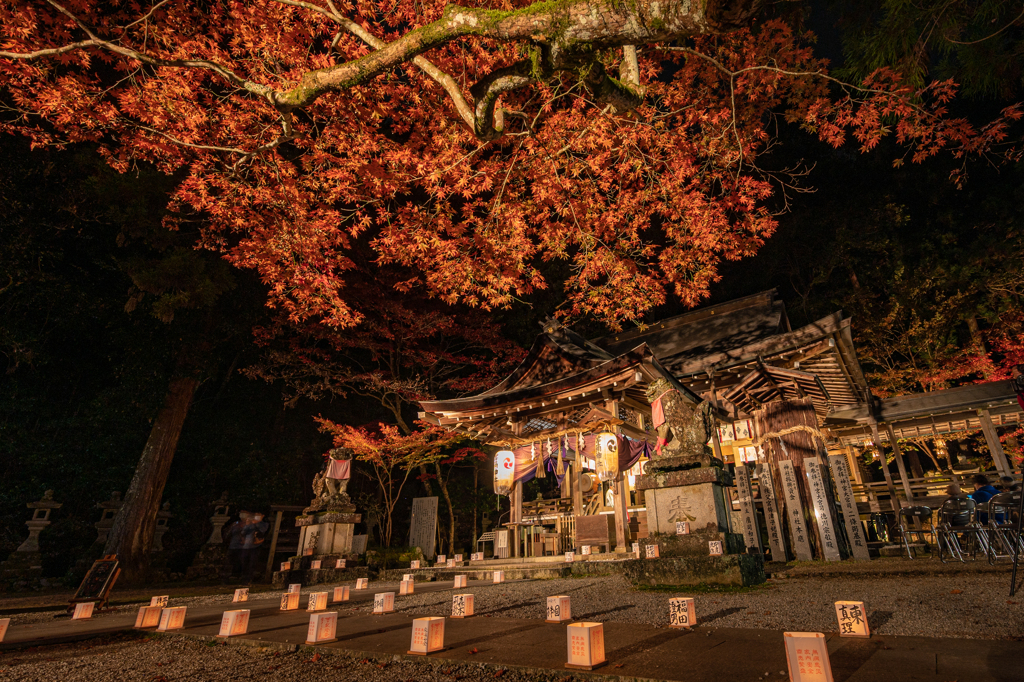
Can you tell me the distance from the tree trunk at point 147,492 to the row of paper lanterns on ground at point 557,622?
23.0 feet

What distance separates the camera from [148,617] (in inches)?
197

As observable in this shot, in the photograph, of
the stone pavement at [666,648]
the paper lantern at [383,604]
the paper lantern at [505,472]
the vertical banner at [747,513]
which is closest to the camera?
the stone pavement at [666,648]


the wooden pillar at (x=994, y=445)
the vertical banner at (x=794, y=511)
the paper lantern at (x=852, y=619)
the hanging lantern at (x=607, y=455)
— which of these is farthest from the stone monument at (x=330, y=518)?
the wooden pillar at (x=994, y=445)

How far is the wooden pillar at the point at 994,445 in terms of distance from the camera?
11.0m

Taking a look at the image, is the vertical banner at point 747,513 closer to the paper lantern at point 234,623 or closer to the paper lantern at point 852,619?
the paper lantern at point 852,619

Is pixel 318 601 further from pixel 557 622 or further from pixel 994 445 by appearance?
pixel 994 445

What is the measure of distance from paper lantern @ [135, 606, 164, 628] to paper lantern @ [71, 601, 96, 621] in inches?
77.2

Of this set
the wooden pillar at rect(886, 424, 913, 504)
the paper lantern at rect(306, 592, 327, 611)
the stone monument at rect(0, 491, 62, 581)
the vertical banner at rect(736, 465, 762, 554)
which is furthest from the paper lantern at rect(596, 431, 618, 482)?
the stone monument at rect(0, 491, 62, 581)

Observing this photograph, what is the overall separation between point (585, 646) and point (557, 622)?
170 cm

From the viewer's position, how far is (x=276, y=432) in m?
17.6

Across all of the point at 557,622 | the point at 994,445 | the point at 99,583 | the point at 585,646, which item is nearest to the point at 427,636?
the point at 585,646

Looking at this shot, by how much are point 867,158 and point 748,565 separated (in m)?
25.3

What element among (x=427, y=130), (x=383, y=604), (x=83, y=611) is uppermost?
(x=427, y=130)

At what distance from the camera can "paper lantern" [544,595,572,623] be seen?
423 cm
